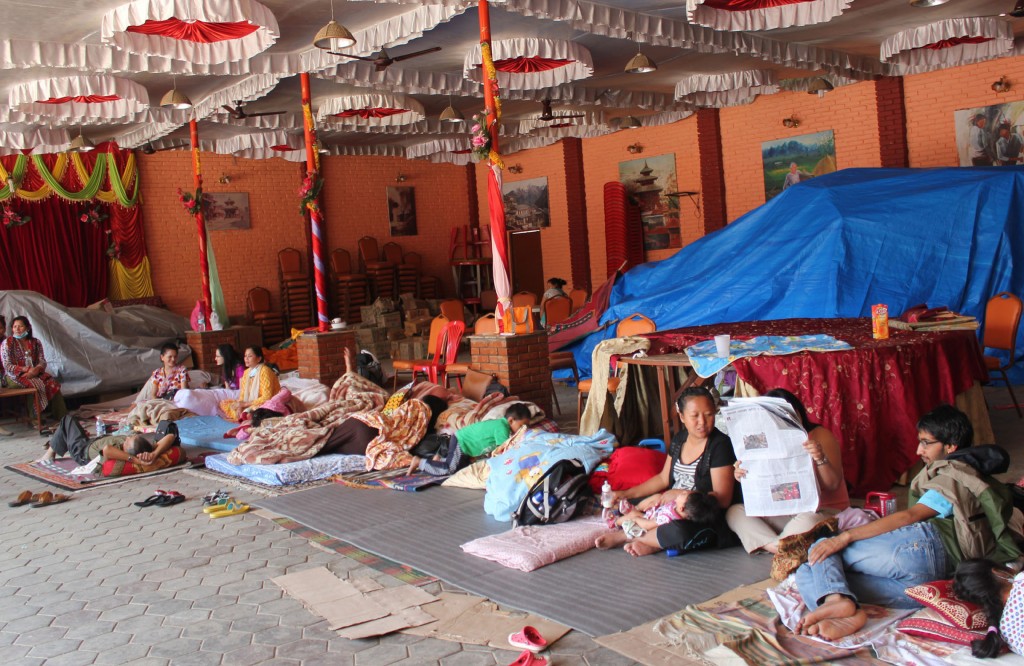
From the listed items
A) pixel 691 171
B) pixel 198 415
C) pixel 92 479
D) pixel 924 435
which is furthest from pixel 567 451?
pixel 691 171

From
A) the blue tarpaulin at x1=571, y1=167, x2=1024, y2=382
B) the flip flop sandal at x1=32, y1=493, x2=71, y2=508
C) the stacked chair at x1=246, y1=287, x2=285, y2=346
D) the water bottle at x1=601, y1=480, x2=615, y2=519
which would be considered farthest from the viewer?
the stacked chair at x1=246, y1=287, x2=285, y2=346

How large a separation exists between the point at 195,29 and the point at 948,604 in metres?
6.82

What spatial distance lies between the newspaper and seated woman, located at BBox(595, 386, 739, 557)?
0.30m

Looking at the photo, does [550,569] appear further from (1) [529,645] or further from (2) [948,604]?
(2) [948,604]

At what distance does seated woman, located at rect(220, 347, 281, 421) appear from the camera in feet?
27.7

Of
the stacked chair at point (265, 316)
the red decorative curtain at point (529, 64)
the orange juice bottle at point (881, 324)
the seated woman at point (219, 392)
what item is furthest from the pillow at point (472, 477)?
the stacked chair at point (265, 316)

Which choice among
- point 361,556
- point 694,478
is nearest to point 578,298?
point 361,556

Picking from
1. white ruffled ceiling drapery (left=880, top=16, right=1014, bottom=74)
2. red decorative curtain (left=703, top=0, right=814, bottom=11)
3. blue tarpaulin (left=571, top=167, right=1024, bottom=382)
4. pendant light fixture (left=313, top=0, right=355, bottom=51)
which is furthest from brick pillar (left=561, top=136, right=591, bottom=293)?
pendant light fixture (left=313, top=0, right=355, bottom=51)

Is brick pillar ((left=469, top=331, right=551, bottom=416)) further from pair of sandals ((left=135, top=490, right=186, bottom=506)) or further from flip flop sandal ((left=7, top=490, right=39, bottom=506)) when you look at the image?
flip flop sandal ((left=7, top=490, right=39, bottom=506))

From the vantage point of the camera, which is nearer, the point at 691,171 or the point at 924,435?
the point at 924,435

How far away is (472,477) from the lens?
20.1 ft

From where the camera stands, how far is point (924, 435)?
12.1ft

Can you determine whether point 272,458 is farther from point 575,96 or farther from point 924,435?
point 575,96

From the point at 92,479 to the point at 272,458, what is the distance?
154 centimetres
